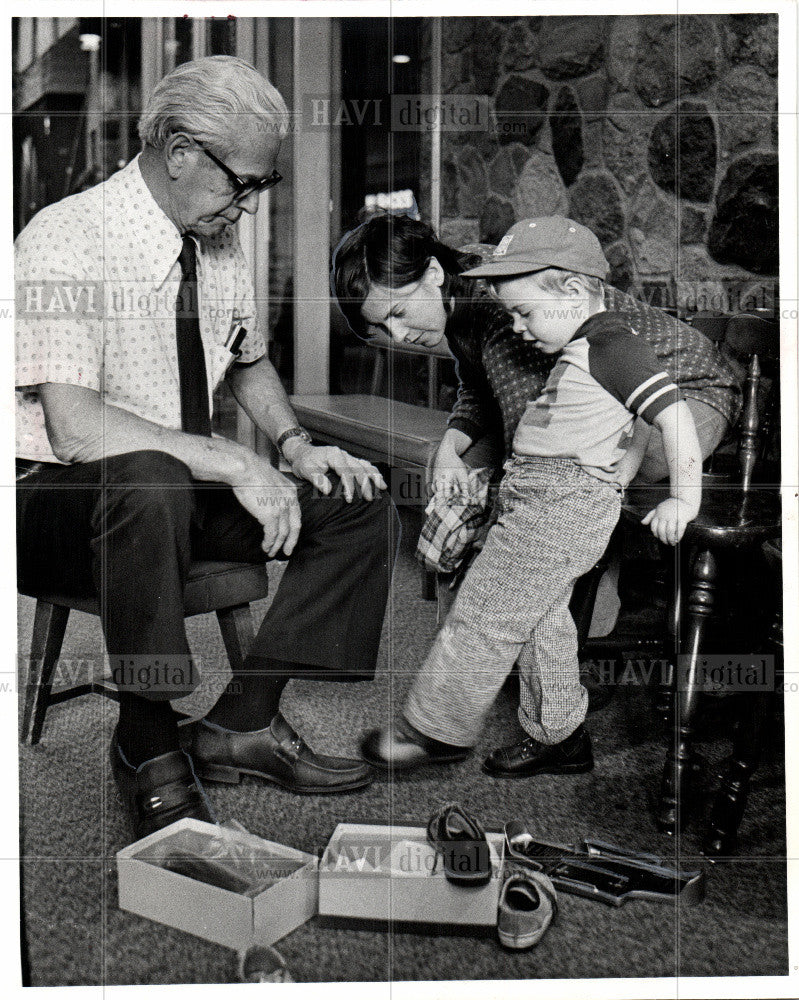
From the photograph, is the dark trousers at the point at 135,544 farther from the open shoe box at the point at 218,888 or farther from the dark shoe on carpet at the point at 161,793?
the open shoe box at the point at 218,888

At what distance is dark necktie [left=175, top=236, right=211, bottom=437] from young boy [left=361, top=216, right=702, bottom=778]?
494 millimetres

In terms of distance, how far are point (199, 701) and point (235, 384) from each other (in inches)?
22.1

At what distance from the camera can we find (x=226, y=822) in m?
1.77

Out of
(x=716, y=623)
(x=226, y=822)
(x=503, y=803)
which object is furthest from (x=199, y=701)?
(x=716, y=623)

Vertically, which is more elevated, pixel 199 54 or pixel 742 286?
pixel 199 54

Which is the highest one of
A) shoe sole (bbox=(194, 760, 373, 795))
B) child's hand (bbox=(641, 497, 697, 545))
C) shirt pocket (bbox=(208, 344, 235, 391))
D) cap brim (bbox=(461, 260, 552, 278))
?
cap brim (bbox=(461, 260, 552, 278))

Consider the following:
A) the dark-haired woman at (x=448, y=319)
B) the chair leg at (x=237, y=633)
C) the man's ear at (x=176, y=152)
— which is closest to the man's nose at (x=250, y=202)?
the man's ear at (x=176, y=152)

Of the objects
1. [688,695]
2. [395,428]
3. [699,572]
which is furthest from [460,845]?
[395,428]

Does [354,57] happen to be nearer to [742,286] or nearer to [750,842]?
[742,286]

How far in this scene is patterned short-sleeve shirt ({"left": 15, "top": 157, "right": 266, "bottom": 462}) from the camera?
5.51 ft

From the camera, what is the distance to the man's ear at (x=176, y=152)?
5.73ft

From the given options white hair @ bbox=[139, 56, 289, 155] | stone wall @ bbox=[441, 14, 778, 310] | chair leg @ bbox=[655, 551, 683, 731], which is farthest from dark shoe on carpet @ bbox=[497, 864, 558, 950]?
white hair @ bbox=[139, 56, 289, 155]

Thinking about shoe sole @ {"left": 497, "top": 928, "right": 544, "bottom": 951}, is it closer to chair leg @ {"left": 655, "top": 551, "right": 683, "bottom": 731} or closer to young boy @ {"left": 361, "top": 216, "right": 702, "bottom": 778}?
young boy @ {"left": 361, "top": 216, "right": 702, "bottom": 778}

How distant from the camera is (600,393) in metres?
1.74
